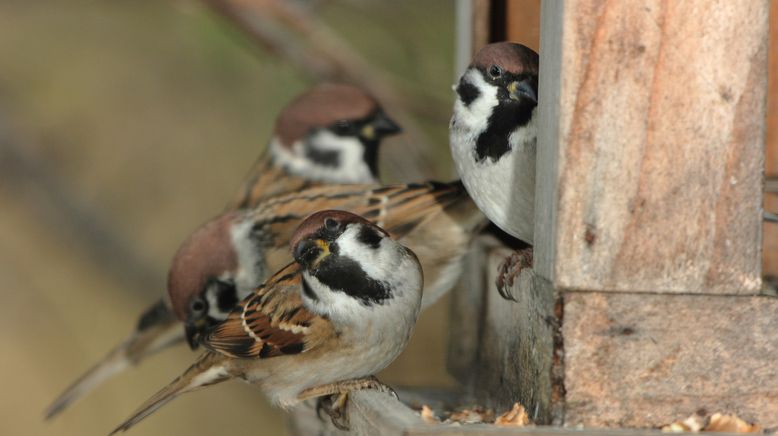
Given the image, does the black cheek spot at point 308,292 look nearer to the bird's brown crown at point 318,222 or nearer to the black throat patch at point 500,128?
the bird's brown crown at point 318,222

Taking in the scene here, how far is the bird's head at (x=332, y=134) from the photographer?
3.36 meters

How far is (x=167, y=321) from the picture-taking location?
12.0 feet

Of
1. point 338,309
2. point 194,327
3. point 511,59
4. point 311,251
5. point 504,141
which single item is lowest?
point 194,327

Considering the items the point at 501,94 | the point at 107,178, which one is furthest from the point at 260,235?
the point at 107,178

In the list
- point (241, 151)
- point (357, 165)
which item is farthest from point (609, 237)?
point (241, 151)

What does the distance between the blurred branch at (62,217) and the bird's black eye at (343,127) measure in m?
1.52

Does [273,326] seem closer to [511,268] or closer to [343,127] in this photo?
[511,268]

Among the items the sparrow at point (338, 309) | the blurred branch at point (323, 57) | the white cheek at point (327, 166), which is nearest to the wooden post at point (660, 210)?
the sparrow at point (338, 309)

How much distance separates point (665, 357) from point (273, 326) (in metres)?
0.93

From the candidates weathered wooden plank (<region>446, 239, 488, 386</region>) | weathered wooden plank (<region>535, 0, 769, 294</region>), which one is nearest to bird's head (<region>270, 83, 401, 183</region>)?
weathered wooden plank (<region>446, 239, 488, 386</region>)

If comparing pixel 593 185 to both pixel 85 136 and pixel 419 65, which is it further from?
pixel 85 136

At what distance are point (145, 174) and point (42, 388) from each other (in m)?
0.85

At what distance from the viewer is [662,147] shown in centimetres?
170

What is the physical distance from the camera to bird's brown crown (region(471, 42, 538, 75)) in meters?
2.12
